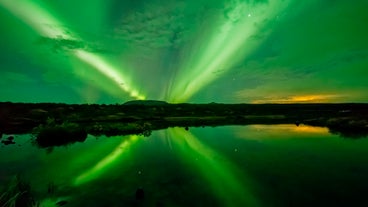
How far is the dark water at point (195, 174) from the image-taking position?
1134 centimetres

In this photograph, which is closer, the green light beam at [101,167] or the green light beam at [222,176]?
the green light beam at [222,176]

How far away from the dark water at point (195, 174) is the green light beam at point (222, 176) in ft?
→ 0.13

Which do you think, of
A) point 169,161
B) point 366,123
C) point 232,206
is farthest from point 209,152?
point 366,123

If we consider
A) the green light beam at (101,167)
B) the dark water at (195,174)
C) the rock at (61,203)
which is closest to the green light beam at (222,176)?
the dark water at (195,174)

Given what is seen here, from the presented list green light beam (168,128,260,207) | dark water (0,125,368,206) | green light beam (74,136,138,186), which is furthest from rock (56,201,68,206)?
green light beam (168,128,260,207)

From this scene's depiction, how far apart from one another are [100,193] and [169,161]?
7.69 m

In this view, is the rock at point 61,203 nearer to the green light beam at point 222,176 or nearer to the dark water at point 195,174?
the dark water at point 195,174

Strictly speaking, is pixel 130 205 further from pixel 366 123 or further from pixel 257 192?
pixel 366 123

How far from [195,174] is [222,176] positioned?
1.63 meters

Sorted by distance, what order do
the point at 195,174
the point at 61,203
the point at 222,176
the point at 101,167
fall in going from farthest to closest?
1. the point at 101,167
2. the point at 195,174
3. the point at 222,176
4. the point at 61,203

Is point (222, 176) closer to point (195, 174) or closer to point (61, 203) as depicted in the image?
point (195, 174)

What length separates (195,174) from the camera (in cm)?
1581

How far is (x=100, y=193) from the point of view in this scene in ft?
40.4

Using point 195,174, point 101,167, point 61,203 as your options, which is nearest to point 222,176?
point 195,174
